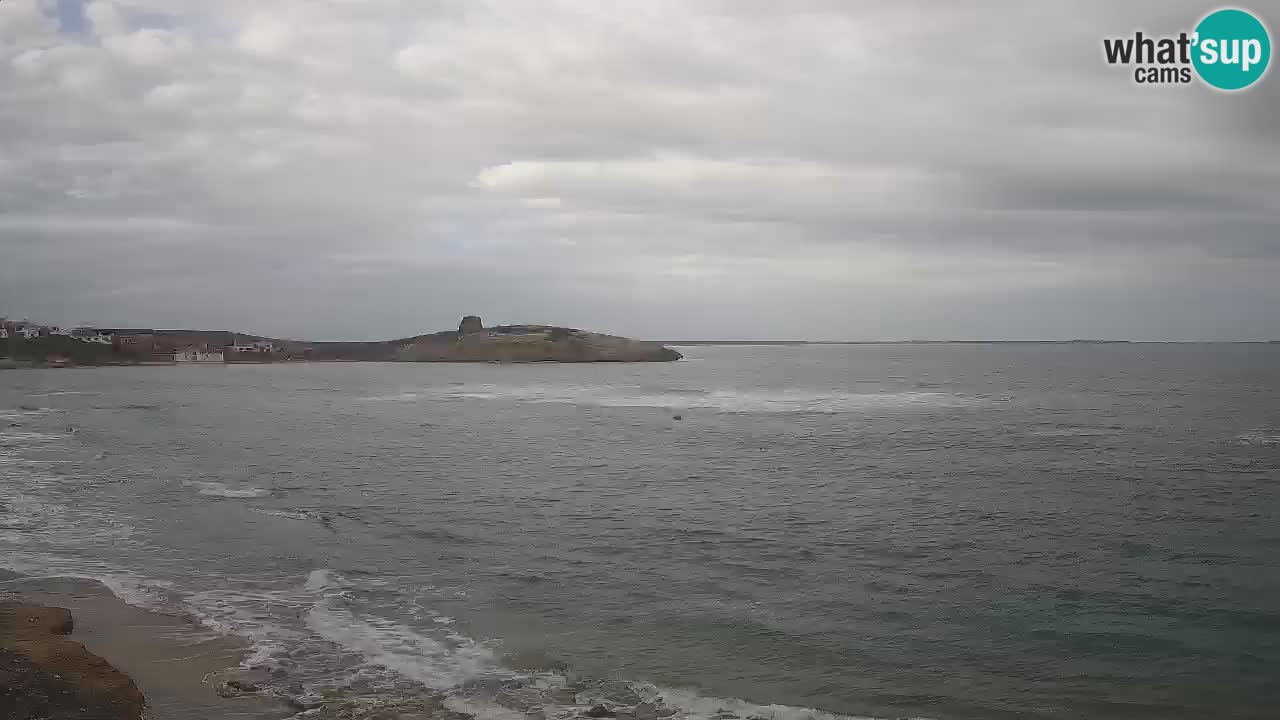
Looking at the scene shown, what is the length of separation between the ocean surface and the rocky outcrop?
6.75ft

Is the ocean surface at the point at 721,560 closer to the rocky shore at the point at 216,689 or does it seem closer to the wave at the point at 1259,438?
the rocky shore at the point at 216,689

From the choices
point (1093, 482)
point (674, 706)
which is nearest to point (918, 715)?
point (674, 706)

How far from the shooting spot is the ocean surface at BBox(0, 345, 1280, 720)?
13.3 m

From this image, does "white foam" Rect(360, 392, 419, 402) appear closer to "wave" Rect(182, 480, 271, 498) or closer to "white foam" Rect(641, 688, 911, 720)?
"wave" Rect(182, 480, 271, 498)

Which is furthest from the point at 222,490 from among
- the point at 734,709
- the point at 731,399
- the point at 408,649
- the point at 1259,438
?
the point at 731,399

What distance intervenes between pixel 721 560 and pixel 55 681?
1351 centimetres

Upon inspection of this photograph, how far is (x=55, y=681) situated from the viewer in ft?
36.3

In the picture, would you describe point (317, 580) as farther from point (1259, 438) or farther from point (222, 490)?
point (1259, 438)

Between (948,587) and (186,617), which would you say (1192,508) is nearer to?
(948,587)

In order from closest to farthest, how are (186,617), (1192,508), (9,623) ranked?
(9,623) < (186,617) < (1192,508)

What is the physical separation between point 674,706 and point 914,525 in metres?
15.1

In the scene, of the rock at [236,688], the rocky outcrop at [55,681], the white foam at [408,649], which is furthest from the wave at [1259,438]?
the rocky outcrop at [55,681]

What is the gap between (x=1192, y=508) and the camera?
26.7 meters

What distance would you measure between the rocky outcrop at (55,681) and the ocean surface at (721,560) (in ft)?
6.75
